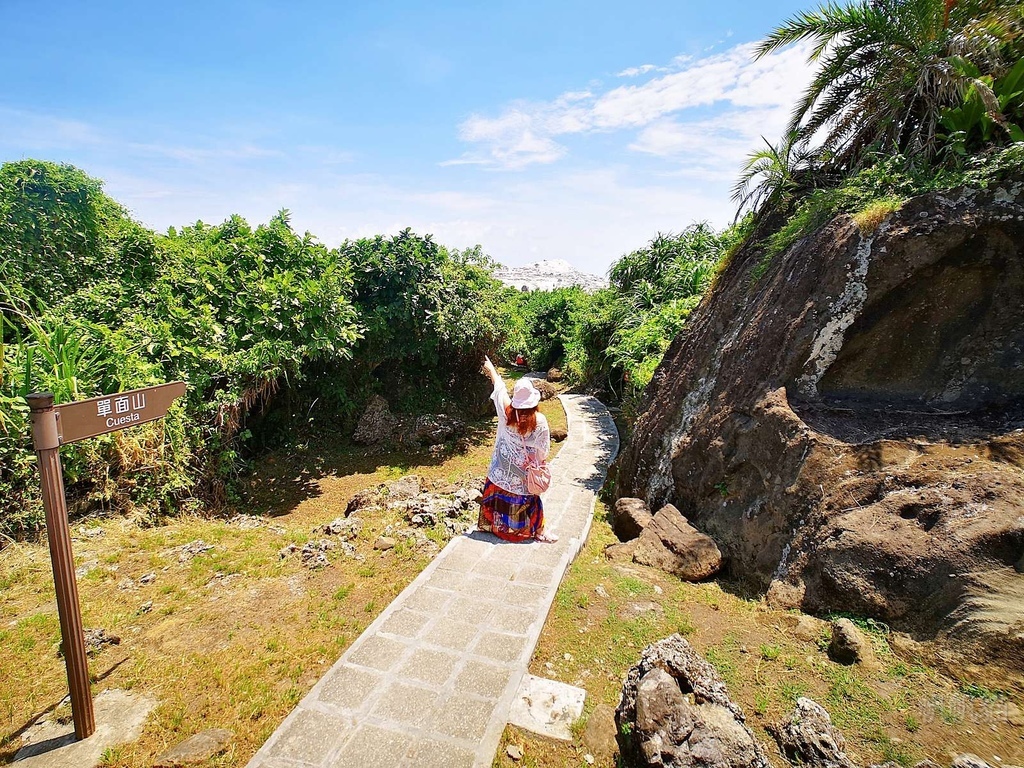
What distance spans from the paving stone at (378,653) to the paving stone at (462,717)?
599 mm

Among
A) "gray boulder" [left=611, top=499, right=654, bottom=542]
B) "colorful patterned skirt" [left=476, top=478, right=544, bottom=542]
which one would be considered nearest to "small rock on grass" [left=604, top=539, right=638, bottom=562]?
"gray boulder" [left=611, top=499, right=654, bottom=542]

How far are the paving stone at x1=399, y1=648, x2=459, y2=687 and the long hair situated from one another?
2320mm

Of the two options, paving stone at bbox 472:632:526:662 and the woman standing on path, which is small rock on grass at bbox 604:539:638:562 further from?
paving stone at bbox 472:632:526:662

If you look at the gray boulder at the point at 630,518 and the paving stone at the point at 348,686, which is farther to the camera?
the gray boulder at the point at 630,518

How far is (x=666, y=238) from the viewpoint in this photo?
17219 mm

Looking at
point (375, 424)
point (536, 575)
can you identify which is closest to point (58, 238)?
point (375, 424)

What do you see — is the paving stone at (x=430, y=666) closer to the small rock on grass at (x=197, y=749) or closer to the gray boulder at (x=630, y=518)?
the small rock on grass at (x=197, y=749)

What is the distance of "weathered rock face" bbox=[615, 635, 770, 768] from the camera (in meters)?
2.72

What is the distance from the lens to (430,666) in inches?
148

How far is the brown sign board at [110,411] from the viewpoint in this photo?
3246mm

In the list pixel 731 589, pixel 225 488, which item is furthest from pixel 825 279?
pixel 225 488

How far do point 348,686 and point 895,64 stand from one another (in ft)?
30.9

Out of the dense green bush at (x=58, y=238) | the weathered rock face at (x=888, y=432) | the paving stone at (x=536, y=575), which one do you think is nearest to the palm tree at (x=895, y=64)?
the weathered rock face at (x=888, y=432)

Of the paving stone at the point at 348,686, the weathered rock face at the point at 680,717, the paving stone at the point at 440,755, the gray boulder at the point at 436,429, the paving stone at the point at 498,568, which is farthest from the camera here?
the gray boulder at the point at 436,429
